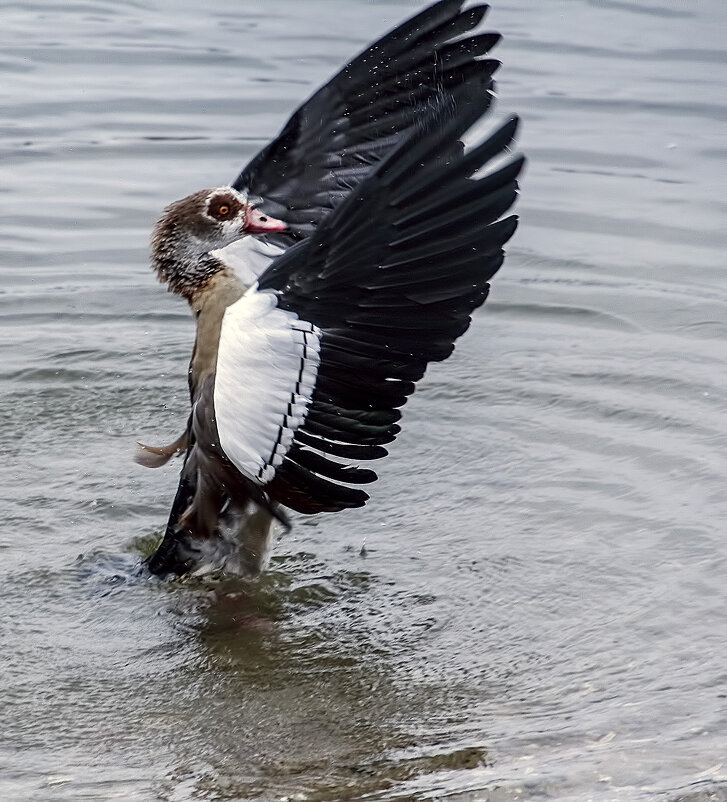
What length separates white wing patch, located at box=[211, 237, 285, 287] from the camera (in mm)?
5422

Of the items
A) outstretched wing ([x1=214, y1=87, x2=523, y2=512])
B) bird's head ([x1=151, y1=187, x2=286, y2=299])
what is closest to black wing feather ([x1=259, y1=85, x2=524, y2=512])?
outstretched wing ([x1=214, y1=87, x2=523, y2=512])

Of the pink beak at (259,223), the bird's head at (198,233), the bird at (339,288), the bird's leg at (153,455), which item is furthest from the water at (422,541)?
the pink beak at (259,223)

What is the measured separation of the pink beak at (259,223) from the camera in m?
5.39

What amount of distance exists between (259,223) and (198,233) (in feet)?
0.77

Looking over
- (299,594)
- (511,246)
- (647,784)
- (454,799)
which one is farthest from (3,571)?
(511,246)

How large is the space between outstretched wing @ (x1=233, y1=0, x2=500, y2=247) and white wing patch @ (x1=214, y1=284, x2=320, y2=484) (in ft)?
3.83

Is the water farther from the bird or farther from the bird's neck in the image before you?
the bird's neck

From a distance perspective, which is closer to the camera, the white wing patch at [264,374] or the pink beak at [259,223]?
the white wing patch at [264,374]

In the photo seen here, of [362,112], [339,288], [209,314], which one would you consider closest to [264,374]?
[339,288]

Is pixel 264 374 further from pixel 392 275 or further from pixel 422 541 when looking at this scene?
pixel 422 541

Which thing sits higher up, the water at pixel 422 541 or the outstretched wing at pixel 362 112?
the outstretched wing at pixel 362 112

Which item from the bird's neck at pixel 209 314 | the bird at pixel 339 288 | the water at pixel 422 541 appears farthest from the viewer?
the bird's neck at pixel 209 314

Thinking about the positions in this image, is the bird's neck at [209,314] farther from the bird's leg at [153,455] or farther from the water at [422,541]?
the water at [422,541]

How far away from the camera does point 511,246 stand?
8.55 m
